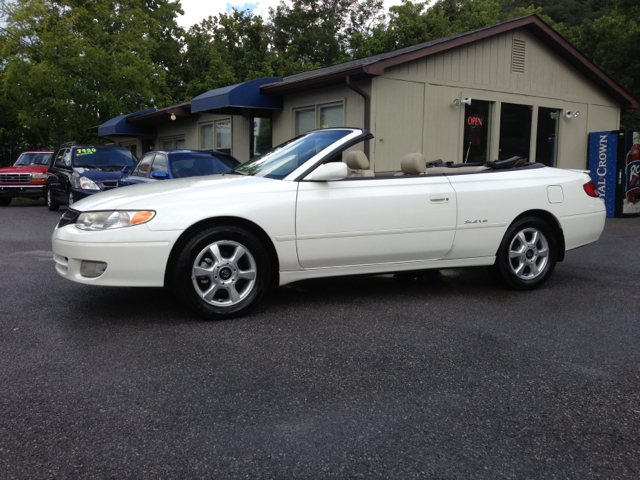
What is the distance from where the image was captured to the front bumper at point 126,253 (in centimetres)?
414

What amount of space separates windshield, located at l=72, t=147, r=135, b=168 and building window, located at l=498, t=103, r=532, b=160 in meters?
9.27

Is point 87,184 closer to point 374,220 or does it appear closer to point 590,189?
point 374,220

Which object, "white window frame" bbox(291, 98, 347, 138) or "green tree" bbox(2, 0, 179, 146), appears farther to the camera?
"green tree" bbox(2, 0, 179, 146)

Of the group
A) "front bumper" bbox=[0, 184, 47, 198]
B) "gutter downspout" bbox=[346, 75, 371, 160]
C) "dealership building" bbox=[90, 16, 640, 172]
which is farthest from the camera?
"front bumper" bbox=[0, 184, 47, 198]

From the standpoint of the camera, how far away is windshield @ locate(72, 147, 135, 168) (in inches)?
561

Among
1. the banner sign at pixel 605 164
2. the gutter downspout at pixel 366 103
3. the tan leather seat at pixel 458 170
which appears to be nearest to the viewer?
the tan leather seat at pixel 458 170

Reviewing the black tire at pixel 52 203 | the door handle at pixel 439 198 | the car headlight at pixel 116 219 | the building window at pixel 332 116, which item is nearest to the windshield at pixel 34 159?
the black tire at pixel 52 203

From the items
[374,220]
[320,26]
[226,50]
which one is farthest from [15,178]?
[320,26]

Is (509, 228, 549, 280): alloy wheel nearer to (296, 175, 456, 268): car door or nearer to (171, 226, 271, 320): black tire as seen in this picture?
(296, 175, 456, 268): car door

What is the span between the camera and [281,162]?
199 inches

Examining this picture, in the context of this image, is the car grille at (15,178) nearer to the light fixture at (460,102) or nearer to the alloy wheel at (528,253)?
the light fixture at (460,102)

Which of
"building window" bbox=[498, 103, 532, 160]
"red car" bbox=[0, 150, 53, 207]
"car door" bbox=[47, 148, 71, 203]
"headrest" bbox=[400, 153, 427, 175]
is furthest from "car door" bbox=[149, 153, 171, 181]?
"red car" bbox=[0, 150, 53, 207]

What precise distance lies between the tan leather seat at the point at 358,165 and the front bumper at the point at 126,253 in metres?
1.80

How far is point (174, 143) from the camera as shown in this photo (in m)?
21.2
